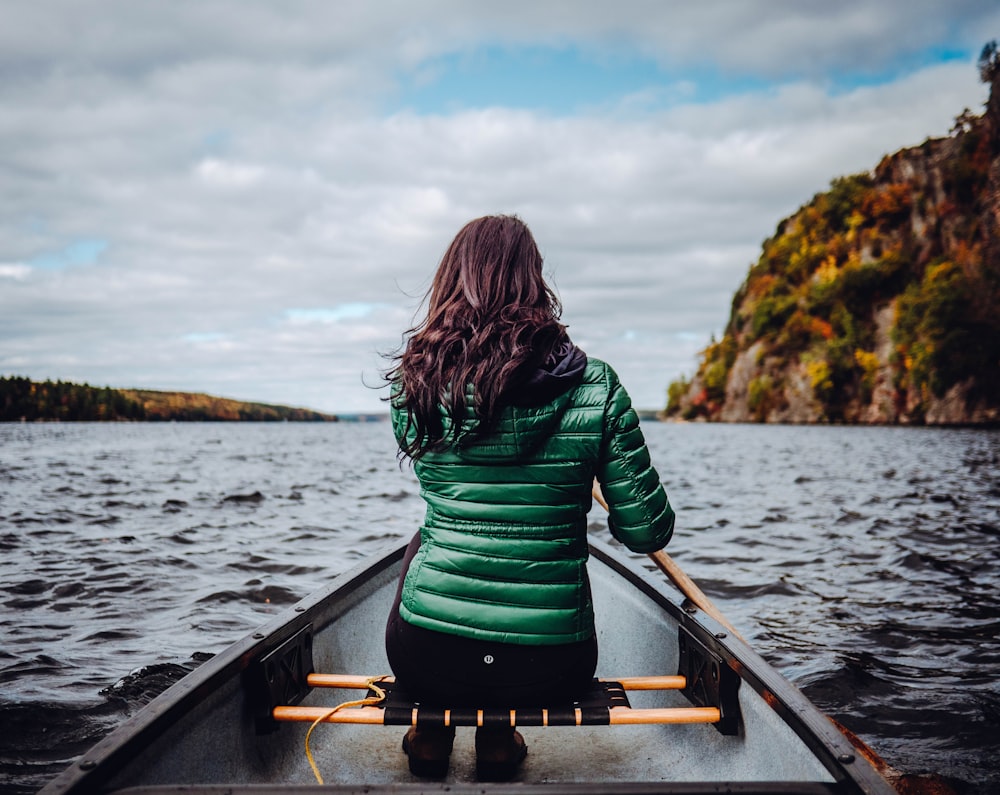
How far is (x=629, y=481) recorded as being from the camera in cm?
262

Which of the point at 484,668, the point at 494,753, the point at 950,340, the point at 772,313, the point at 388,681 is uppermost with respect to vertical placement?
the point at 772,313

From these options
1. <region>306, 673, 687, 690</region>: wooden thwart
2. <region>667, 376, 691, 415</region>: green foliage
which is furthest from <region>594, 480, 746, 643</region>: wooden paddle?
<region>667, 376, 691, 415</region>: green foliage

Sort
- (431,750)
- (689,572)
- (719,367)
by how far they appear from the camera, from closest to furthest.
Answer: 1. (431,750)
2. (689,572)
3. (719,367)

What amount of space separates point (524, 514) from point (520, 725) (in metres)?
0.84

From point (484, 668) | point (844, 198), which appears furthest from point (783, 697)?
point (844, 198)

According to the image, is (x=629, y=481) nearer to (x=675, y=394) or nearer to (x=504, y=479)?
(x=504, y=479)

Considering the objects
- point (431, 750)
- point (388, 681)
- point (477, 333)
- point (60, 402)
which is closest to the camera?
point (477, 333)

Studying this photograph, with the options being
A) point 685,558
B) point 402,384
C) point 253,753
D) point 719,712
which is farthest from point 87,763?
point 685,558

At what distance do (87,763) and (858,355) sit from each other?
6544 centimetres

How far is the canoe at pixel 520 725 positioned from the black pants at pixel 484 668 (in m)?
0.07

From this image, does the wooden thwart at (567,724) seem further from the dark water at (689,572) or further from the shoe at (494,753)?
the dark water at (689,572)

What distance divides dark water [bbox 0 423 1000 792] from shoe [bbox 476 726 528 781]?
8.75 ft

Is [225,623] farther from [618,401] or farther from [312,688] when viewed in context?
[618,401]

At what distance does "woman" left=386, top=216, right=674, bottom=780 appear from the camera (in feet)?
8.01
